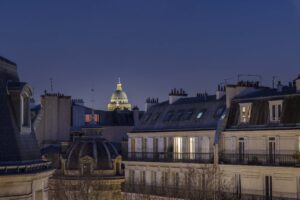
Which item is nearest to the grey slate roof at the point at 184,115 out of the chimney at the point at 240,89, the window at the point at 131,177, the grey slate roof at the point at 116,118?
the chimney at the point at 240,89

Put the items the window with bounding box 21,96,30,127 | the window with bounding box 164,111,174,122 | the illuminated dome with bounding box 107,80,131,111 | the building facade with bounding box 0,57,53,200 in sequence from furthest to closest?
the illuminated dome with bounding box 107,80,131,111, the window with bounding box 164,111,174,122, the window with bounding box 21,96,30,127, the building facade with bounding box 0,57,53,200

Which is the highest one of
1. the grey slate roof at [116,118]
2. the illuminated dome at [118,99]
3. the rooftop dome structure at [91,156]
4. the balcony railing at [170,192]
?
the illuminated dome at [118,99]

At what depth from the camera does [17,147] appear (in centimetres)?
1906

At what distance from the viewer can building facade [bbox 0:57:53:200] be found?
18.5m

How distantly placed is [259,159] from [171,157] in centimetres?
884

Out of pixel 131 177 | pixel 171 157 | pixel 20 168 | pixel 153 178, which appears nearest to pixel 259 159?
pixel 171 157

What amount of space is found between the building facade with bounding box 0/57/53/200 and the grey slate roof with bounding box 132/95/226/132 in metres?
27.3

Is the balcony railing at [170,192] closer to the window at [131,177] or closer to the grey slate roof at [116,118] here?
the window at [131,177]

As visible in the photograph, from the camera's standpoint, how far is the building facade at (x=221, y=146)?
4112 centimetres

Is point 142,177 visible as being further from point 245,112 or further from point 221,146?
point 245,112

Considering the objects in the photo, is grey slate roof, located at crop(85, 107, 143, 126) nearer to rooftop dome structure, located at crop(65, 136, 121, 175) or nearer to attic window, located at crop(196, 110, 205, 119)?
rooftop dome structure, located at crop(65, 136, 121, 175)

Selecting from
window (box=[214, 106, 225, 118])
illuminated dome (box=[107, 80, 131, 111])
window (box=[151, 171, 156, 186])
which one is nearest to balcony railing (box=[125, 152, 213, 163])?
window (box=[151, 171, 156, 186])

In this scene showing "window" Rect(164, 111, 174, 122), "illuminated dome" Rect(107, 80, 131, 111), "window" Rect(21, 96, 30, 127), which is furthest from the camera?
"illuminated dome" Rect(107, 80, 131, 111)

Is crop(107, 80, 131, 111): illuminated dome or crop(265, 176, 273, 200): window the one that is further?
crop(107, 80, 131, 111): illuminated dome
